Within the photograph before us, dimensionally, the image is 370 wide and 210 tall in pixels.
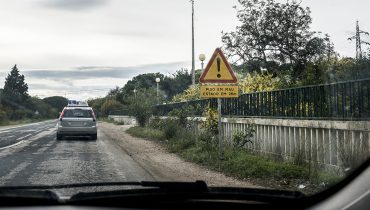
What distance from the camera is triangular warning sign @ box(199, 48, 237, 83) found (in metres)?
12.4

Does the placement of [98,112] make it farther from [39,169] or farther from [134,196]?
[134,196]

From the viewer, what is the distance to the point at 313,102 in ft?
34.7

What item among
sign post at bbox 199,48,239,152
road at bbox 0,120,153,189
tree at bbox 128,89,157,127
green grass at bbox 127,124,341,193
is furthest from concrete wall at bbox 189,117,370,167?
tree at bbox 128,89,157,127

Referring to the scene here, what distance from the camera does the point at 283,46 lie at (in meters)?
26.5

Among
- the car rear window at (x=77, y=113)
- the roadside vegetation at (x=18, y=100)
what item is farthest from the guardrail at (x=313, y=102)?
the roadside vegetation at (x=18, y=100)

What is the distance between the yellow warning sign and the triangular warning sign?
0.31 meters

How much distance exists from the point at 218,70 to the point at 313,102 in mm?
2724

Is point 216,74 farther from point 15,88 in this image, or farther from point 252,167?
point 15,88

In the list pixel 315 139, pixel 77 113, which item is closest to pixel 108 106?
pixel 77 113

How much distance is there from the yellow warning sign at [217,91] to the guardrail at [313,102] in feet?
3.60

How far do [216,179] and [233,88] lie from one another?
361 cm

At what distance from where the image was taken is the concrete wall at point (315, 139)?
26.5 feet

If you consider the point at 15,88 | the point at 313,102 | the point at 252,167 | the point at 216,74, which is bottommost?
the point at 252,167

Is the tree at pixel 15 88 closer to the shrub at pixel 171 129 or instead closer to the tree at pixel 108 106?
the tree at pixel 108 106
